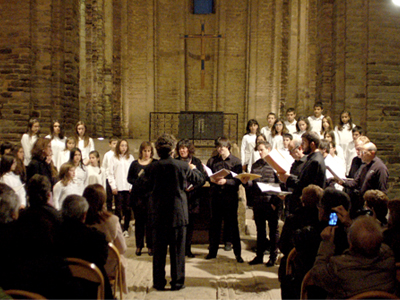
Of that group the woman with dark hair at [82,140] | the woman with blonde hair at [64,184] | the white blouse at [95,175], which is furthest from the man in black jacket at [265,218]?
the woman with dark hair at [82,140]

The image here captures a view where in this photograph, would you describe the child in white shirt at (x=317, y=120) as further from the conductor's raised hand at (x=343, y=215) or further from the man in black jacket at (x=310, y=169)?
the conductor's raised hand at (x=343, y=215)

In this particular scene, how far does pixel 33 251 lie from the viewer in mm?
2811

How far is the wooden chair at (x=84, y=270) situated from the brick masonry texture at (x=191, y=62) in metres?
8.36

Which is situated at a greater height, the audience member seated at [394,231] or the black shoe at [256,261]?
the audience member seated at [394,231]

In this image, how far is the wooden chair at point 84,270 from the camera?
2.81m

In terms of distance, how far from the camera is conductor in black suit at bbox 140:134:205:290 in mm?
4551

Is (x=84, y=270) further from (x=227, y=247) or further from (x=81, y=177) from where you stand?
(x=227, y=247)

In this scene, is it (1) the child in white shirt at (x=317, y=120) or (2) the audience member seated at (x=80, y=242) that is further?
(1) the child in white shirt at (x=317, y=120)

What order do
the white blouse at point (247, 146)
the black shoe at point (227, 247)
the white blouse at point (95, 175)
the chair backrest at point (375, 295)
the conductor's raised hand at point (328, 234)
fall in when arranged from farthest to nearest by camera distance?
the white blouse at point (247, 146)
the white blouse at point (95, 175)
the black shoe at point (227, 247)
the conductor's raised hand at point (328, 234)
the chair backrest at point (375, 295)

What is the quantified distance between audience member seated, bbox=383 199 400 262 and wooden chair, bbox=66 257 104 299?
2073 mm

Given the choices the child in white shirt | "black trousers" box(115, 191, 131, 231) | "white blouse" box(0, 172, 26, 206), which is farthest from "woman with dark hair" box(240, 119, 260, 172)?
"white blouse" box(0, 172, 26, 206)

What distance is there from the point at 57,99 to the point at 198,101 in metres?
7.01

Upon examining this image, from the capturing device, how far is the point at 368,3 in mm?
9867

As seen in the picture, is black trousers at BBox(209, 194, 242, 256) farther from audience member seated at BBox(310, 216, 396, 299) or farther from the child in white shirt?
the child in white shirt
